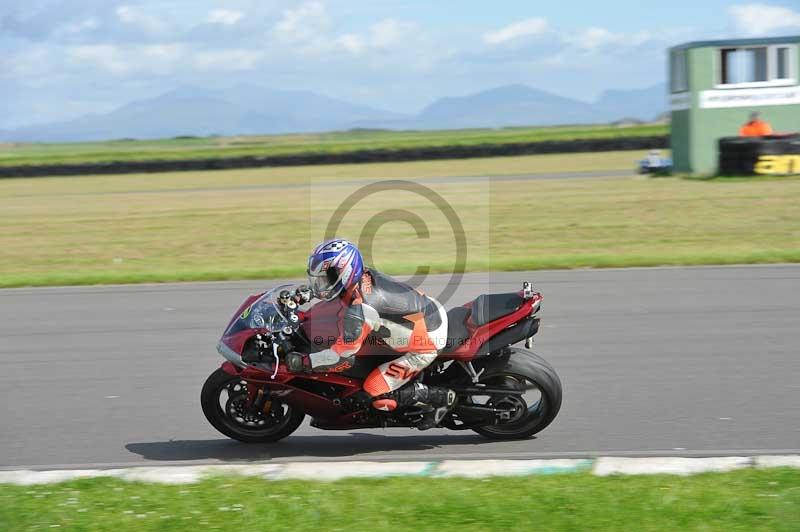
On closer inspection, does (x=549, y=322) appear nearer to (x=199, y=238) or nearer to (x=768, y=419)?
(x=768, y=419)

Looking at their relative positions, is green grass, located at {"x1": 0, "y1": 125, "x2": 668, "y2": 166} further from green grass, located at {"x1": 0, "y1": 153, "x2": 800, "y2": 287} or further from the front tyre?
the front tyre

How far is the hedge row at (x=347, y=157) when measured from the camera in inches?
1720

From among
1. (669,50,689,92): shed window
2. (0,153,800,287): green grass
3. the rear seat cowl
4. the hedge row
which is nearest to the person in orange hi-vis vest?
(0,153,800,287): green grass

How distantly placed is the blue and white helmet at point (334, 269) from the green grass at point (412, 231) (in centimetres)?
809

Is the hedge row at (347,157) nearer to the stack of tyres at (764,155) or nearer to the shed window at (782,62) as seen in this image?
the shed window at (782,62)

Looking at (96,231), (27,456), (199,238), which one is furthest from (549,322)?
(96,231)

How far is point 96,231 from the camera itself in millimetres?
21859

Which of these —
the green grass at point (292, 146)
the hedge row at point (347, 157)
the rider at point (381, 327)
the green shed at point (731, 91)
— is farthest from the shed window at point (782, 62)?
the rider at point (381, 327)

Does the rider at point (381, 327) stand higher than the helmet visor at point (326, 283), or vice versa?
the helmet visor at point (326, 283)

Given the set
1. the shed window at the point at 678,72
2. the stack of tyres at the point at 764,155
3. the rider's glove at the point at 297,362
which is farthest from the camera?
the shed window at the point at 678,72

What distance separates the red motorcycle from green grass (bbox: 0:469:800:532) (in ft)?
3.20

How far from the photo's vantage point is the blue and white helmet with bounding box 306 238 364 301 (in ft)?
20.2

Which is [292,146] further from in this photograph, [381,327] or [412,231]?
[381,327]

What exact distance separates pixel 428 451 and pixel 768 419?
2.32m
